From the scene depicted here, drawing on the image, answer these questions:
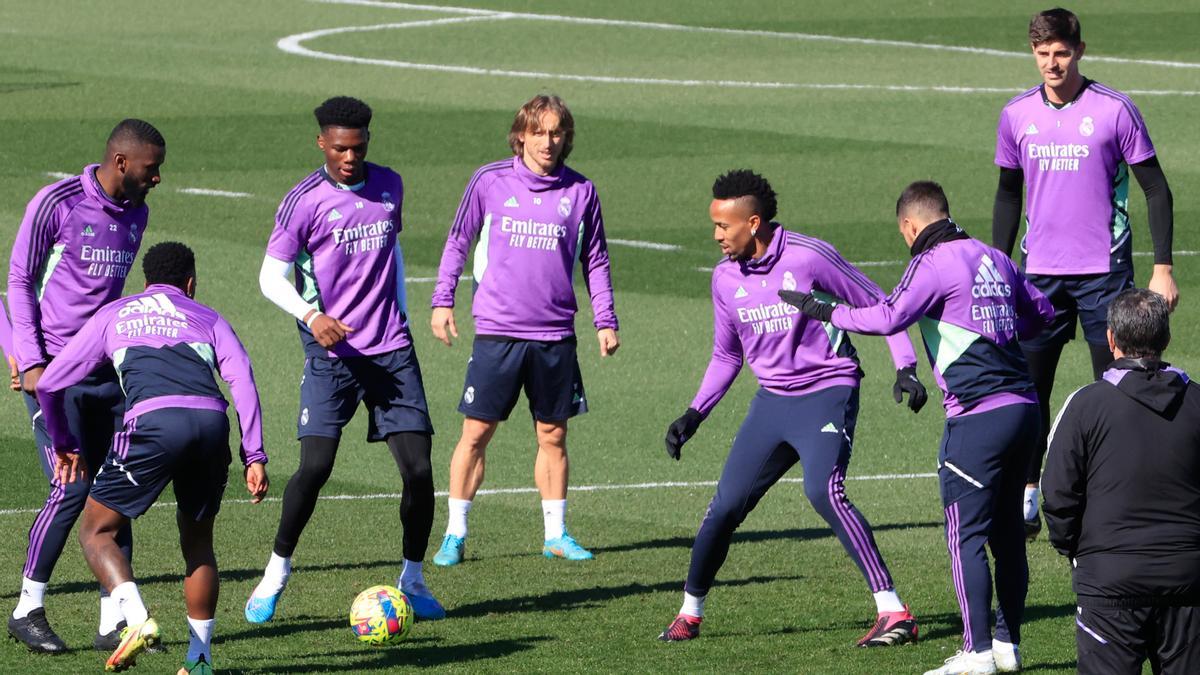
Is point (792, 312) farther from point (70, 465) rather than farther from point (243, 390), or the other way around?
point (70, 465)

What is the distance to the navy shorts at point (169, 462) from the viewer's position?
9.05 metres

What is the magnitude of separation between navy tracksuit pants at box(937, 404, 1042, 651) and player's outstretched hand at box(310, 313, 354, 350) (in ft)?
9.66

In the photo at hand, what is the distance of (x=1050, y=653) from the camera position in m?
9.74

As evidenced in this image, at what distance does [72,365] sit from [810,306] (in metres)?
3.19

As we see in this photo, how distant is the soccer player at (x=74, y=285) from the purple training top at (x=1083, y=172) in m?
4.57

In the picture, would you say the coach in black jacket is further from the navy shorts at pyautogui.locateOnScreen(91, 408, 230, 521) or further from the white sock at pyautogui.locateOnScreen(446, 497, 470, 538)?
the white sock at pyautogui.locateOnScreen(446, 497, 470, 538)

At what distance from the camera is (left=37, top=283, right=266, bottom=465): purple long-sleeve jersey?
9109 mm

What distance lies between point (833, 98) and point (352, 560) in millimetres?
22754

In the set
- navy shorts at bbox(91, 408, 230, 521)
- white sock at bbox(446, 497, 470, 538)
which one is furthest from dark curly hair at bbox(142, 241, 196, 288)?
white sock at bbox(446, 497, 470, 538)

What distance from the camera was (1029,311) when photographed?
9.54m

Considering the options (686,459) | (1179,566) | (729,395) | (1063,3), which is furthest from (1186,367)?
(1063,3)

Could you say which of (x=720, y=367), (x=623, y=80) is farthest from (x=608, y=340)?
(x=623, y=80)

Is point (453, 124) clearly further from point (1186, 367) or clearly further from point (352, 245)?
point (352, 245)

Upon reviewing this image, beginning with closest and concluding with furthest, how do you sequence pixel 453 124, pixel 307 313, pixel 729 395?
pixel 307 313 < pixel 729 395 < pixel 453 124
